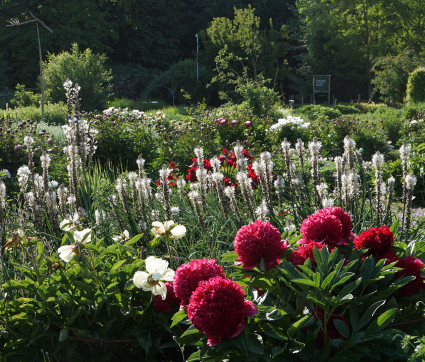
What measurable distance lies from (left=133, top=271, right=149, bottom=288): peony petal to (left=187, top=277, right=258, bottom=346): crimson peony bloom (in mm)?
200

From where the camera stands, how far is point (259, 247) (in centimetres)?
203

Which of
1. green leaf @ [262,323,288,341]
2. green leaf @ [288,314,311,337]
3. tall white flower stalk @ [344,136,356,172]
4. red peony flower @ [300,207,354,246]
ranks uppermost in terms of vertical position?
tall white flower stalk @ [344,136,356,172]

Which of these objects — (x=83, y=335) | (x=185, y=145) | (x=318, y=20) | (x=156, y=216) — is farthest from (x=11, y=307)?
(x=318, y=20)

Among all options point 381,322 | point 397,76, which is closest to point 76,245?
point 381,322

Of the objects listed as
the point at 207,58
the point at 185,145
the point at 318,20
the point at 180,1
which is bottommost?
the point at 185,145

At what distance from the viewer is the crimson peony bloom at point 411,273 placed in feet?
7.10

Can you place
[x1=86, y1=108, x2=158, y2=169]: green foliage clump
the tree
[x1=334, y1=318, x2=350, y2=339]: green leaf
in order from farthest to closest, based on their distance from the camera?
1. the tree
2. [x1=86, y1=108, x2=158, y2=169]: green foliage clump
3. [x1=334, y1=318, x2=350, y2=339]: green leaf

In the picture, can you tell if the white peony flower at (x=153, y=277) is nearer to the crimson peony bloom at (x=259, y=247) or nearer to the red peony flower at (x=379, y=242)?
the crimson peony bloom at (x=259, y=247)

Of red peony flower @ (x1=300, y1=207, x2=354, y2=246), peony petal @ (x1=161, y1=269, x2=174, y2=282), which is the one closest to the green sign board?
red peony flower @ (x1=300, y1=207, x2=354, y2=246)

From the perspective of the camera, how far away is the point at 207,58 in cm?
3294

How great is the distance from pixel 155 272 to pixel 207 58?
105 feet

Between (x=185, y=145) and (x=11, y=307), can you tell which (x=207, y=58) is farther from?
(x=11, y=307)

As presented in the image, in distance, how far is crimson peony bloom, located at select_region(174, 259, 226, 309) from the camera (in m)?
1.97

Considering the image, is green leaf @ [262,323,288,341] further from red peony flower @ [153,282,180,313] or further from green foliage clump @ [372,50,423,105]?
green foliage clump @ [372,50,423,105]
